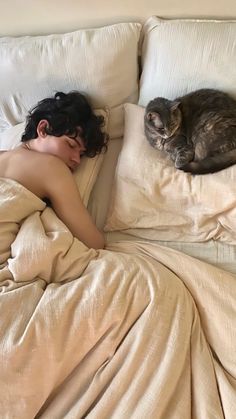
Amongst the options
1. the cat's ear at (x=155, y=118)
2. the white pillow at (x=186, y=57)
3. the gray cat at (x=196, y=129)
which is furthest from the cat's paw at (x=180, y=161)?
the white pillow at (x=186, y=57)

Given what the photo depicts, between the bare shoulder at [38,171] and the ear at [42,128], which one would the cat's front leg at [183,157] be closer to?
the bare shoulder at [38,171]

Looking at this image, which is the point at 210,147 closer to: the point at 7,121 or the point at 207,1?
the point at 207,1

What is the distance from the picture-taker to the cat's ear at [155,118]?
1.36m

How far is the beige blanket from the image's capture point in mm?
1017

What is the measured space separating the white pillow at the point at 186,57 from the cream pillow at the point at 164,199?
6.1 inches

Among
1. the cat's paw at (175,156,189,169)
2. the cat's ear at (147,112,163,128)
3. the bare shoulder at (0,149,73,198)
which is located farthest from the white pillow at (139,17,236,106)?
the bare shoulder at (0,149,73,198)

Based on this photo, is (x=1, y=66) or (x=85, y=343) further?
(x=1, y=66)

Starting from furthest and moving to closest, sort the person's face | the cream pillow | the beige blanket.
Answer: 1. the person's face
2. the cream pillow
3. the beige blanket

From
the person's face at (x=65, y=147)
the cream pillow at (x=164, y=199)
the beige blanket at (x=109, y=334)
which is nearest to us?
the beige blanket at (x=109, y=334)

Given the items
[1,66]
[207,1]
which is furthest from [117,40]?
[1,66]

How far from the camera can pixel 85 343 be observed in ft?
3.50

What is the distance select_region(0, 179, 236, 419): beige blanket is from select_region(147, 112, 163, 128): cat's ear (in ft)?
1.40

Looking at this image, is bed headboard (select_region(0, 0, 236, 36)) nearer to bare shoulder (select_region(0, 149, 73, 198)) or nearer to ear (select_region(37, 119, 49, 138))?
ear (select_region(37, 119, 49, 138))

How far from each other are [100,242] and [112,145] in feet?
1.29
